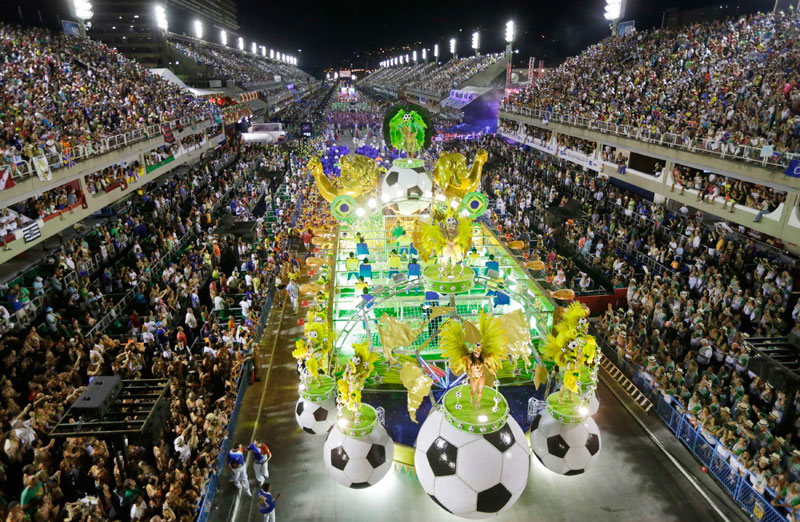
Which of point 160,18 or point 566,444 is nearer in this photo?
point 566,444

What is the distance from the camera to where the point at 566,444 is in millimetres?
6453

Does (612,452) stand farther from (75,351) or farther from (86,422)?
(75,351)

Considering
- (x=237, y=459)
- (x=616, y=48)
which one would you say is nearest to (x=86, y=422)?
(x=237, y=459)

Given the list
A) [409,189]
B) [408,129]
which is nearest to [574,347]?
[409,189]

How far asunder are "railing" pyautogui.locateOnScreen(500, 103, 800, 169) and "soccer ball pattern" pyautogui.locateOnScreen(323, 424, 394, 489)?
51.4 feet

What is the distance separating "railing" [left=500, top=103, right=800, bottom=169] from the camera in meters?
15.7

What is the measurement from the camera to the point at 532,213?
1012 inches

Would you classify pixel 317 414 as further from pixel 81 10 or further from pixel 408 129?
pixel 81 10

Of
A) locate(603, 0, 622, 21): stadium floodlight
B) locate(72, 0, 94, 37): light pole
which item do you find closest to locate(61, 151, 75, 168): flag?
locate(72, 0, 94, 37): light pole

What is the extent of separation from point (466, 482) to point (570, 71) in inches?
1699

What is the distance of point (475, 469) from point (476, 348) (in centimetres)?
128

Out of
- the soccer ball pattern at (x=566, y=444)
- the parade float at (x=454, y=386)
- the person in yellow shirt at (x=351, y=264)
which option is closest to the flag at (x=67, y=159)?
the person in yellow shirt at (x=351, y=264)

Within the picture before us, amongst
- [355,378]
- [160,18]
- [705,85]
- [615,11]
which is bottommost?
[355,378]

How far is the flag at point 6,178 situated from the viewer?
1371 cm
